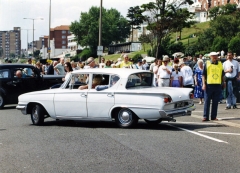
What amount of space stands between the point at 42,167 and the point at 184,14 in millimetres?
67928

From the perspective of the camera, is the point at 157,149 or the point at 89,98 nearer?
the point at 157,149

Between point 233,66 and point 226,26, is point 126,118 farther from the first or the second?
point 226,26

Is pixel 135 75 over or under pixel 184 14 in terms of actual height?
under

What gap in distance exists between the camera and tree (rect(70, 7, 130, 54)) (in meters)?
152

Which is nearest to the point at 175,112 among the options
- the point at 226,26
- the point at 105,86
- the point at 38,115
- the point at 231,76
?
the point at 105,86

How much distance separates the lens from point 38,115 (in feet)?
48.1

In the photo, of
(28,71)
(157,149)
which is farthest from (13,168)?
(28,71)

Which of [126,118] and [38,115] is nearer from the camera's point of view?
[126,118]

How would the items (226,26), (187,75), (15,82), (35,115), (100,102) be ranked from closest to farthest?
(100,102) → (35,115) → (15,82) → (187,75) → (226,26)

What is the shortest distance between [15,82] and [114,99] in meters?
8.47

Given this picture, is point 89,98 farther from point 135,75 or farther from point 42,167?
point 42,167

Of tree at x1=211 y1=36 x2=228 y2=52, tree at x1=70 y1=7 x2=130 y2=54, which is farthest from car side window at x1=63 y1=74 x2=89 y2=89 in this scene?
tree at x1=70 y1=7 x2=130 y2=54

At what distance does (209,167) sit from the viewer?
8.43m

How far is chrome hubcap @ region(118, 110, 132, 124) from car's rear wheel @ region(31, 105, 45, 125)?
222 centimetres
